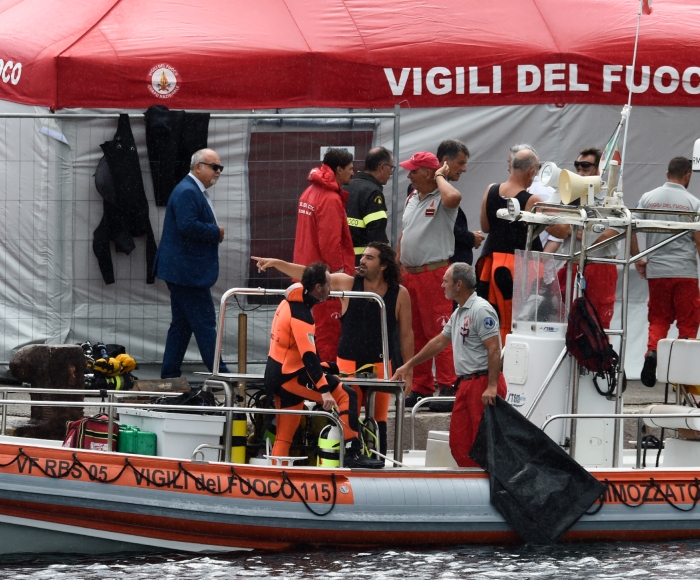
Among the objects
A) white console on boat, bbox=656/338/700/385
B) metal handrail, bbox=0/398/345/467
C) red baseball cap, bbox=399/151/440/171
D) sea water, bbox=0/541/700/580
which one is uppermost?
red baseball cap, bbox=399/151/440/171

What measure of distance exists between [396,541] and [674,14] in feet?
23.0

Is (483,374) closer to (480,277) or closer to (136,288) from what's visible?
(480,277)

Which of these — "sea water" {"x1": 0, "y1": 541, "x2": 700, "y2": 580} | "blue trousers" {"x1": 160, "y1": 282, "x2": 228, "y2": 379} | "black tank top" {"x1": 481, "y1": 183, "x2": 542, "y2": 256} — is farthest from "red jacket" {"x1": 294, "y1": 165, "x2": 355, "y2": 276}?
"sea water" {"x1": 0, "y1": 541, "x2": 700, "y2": 580}

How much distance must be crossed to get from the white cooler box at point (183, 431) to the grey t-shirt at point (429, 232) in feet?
10.1

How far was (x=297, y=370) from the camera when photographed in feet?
30.0

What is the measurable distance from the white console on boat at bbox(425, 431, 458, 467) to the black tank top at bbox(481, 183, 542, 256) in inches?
72.3

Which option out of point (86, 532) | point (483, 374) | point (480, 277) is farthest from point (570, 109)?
point (86, 532)

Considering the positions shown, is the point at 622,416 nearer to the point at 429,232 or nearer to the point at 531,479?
the point at 531,479

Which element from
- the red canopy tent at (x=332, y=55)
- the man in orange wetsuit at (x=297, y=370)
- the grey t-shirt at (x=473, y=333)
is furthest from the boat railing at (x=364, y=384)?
the red canopy tent at (x=332, y=55)

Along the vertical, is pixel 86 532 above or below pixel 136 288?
below

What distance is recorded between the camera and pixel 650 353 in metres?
11.4

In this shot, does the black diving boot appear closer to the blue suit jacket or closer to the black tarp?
the black tarp

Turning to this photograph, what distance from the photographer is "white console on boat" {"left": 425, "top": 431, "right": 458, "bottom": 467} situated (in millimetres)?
9789

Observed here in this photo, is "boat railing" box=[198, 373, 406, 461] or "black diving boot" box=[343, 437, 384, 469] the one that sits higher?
"boat railing" box=[198, 373, 406, 461]
